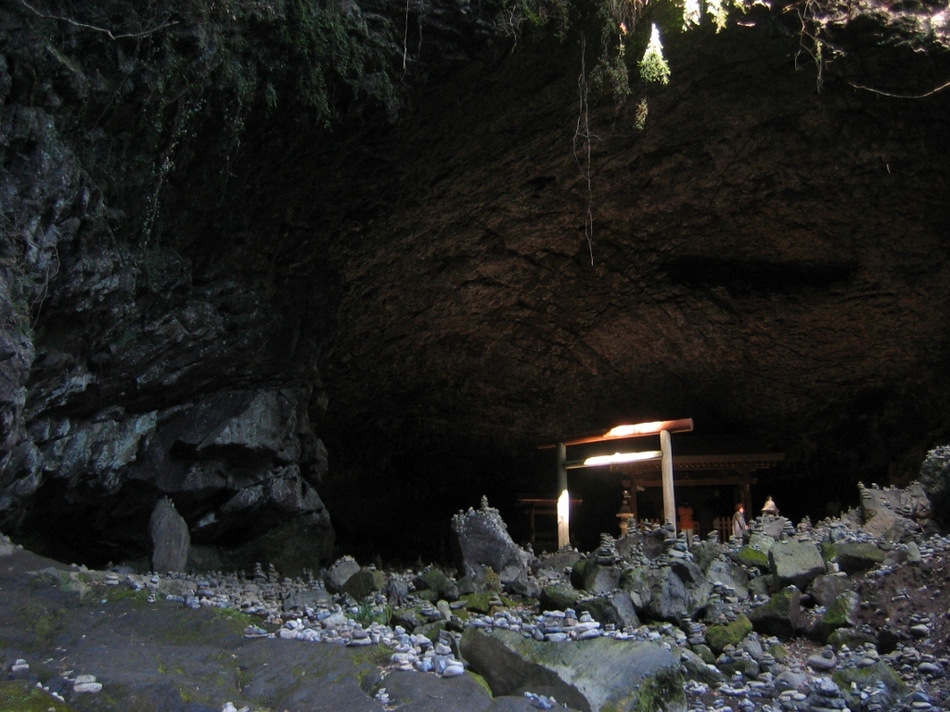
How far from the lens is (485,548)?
1010 cm

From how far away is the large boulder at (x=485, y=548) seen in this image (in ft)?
32.7

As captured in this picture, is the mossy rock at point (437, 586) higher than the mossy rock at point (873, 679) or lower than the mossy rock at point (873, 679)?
lower

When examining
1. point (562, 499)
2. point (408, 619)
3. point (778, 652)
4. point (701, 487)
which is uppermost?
point (408, 619)

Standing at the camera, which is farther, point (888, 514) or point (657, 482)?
point (657, 482)

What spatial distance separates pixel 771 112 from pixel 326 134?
5.94 m

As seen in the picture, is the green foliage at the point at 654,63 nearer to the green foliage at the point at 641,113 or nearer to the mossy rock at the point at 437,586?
the green foliage at the point at 641,113

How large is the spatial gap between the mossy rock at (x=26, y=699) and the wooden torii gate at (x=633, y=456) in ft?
29.9

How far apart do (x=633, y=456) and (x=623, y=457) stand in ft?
0.67

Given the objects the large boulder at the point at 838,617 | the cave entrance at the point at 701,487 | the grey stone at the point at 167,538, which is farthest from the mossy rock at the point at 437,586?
the cave entrance at the point at 701,487

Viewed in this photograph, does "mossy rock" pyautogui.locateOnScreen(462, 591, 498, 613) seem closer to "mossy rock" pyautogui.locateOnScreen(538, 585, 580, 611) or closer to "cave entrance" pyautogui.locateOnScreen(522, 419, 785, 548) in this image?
"mossy rock" pyautogui.locateOnScreen(538, 585, 580, 611)

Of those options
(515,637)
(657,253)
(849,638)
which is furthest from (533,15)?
(849,638)

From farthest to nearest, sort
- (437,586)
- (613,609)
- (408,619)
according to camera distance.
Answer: (437,586) < (613,609) < (408,619)

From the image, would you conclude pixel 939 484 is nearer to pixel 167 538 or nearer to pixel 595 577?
pixel 595 577

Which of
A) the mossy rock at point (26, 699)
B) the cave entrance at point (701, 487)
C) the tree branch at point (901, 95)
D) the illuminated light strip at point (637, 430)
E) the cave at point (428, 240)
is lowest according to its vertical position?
the cave entrance at point (701, 487)
